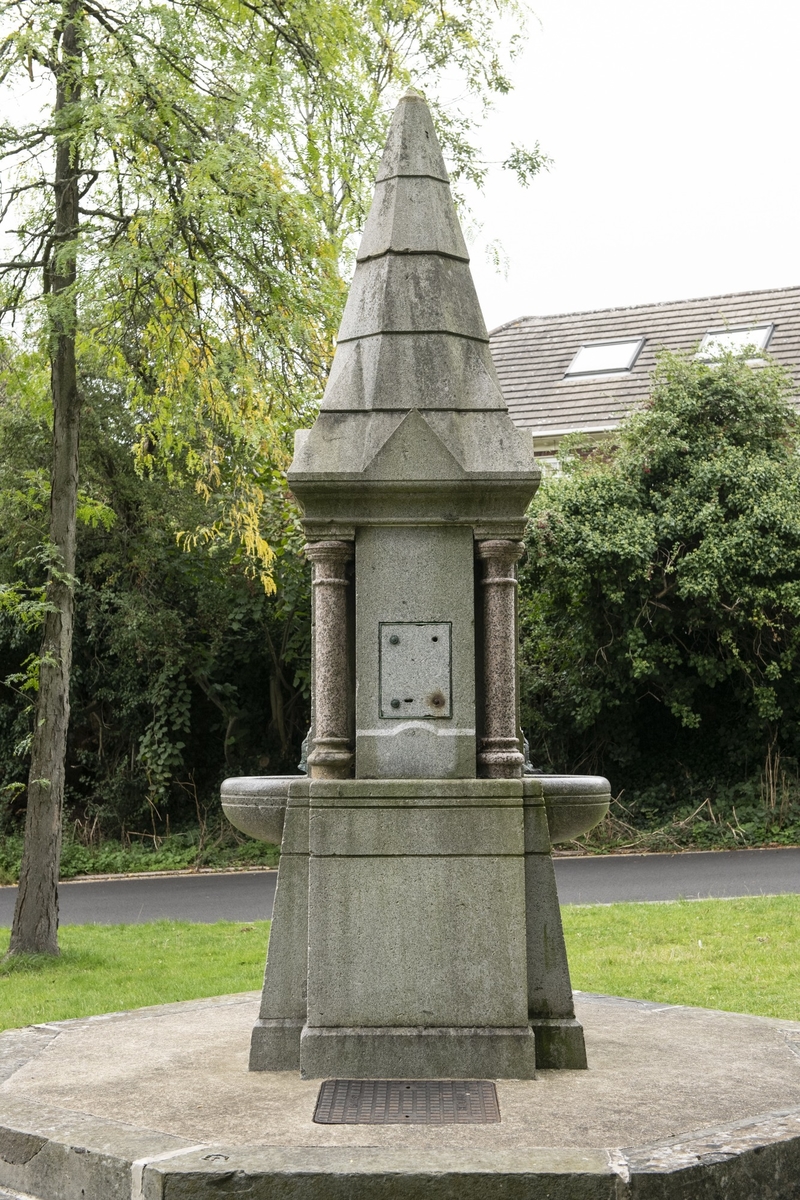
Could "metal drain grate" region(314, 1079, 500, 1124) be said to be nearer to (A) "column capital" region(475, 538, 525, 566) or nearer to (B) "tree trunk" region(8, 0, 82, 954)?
(A) "column capital" region(475, 538, 525, 566)

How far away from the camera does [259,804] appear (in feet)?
19.3

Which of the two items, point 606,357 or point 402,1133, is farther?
point 606,357

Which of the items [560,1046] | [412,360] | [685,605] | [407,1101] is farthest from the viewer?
[685,605]

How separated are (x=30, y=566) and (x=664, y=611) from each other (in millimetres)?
8657

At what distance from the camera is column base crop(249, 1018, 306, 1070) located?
546cm

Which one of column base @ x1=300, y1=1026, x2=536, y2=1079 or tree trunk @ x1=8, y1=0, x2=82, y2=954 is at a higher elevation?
tree trunk @ x1=8, y1=0, x2=82, y2=954

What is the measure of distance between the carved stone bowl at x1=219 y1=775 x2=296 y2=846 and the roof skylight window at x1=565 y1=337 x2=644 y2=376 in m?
20.4

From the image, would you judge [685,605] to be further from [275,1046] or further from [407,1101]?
[407,1101]

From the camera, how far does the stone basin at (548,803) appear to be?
19.1 feet

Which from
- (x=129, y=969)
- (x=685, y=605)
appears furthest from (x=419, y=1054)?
(x=685, y=605)

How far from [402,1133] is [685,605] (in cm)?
1375

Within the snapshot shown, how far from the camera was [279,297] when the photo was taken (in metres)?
9.89

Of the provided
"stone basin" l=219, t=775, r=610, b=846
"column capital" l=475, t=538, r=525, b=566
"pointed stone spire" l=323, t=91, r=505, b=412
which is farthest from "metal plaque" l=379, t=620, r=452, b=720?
"pointed stone spire" l=323, t=91, r=505, b=412

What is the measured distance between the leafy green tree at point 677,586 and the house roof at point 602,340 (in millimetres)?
4837
